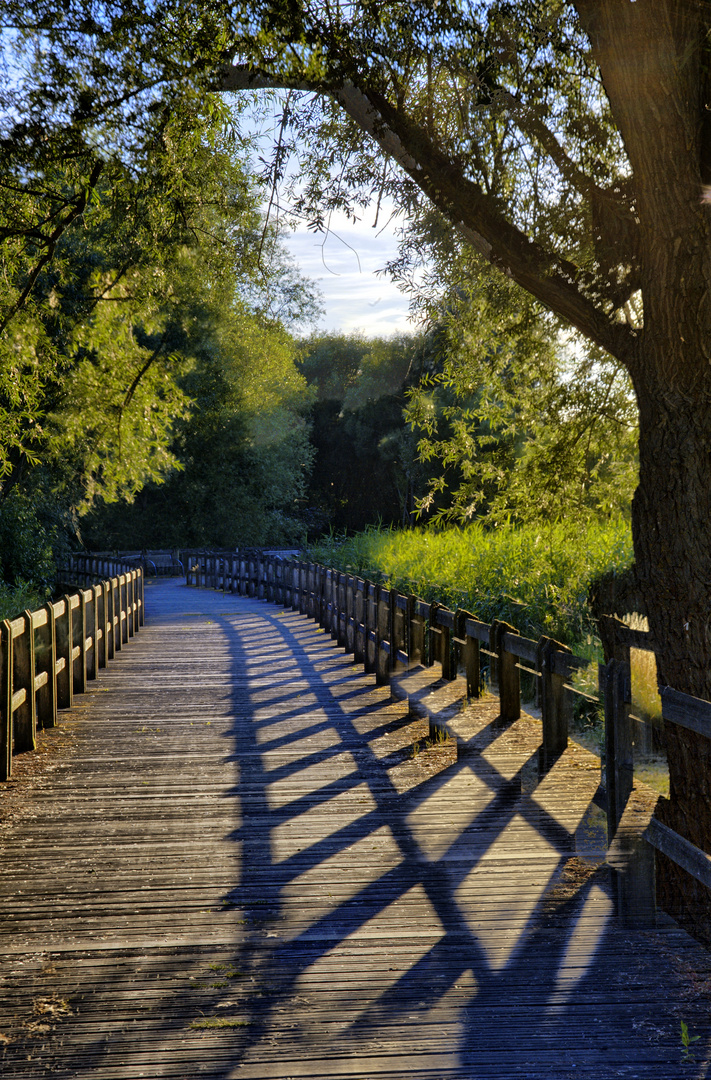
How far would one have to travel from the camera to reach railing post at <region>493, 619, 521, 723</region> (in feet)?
24.8

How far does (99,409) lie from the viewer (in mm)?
18891

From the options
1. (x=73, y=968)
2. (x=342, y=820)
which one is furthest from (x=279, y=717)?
(x=73, y=968)

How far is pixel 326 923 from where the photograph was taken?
4445mm

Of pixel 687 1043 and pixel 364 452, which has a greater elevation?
pixel 364 452

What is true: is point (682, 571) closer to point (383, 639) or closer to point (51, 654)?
point (51, 654)

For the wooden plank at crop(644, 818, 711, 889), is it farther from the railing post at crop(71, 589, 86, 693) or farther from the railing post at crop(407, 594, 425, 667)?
the railing post at crop(71, 589, 86, 693)

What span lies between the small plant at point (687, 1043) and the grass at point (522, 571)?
223 inches

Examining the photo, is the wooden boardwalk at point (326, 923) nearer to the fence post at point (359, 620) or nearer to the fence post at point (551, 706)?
the fence post at point (551, 706)

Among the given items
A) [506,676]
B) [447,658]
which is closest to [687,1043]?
[506,676]

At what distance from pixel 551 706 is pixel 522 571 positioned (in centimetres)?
829

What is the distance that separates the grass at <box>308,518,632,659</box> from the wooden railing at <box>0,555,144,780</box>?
486 cm

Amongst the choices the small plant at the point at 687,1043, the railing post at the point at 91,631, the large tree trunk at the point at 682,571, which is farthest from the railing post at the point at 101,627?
the small plant at the point at 687,1043

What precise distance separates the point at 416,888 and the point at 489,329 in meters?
5.69

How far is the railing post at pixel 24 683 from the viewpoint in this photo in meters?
8.17
